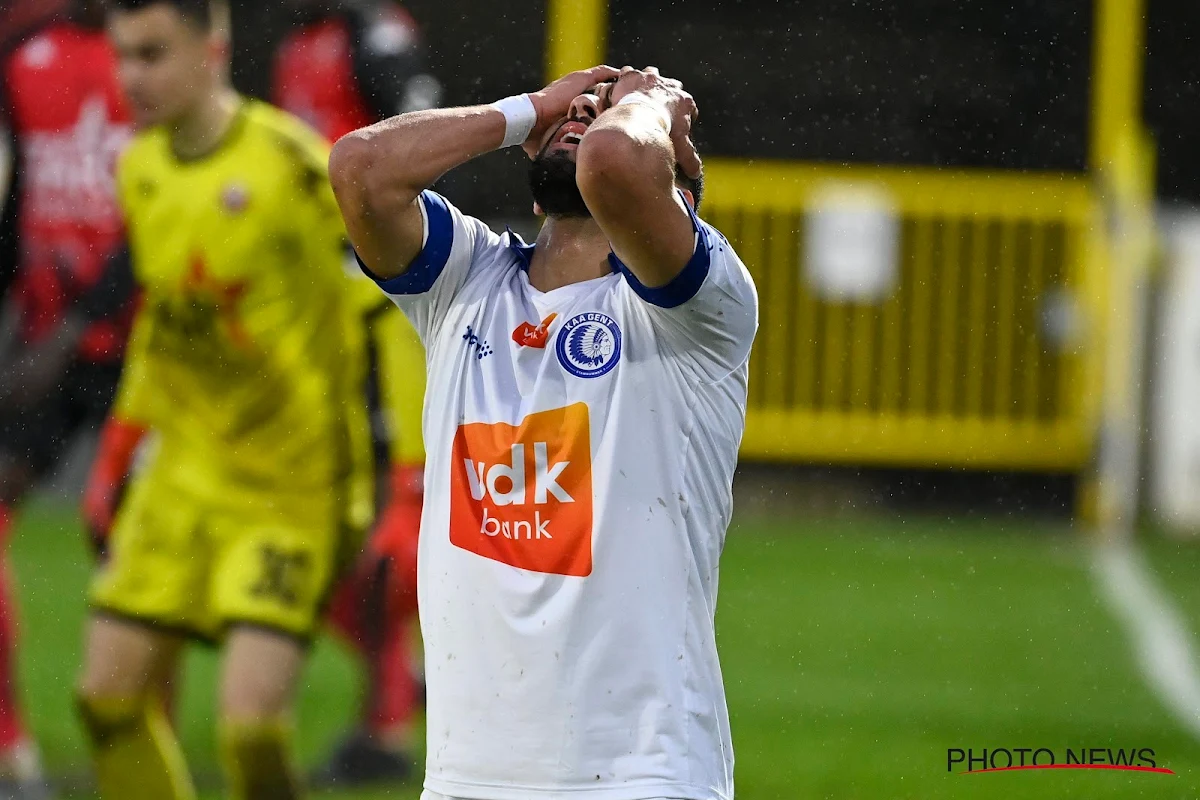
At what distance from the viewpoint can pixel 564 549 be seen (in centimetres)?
289

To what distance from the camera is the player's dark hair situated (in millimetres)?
4805

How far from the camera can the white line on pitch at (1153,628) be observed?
24.5ft

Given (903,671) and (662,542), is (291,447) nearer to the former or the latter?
(662,542)

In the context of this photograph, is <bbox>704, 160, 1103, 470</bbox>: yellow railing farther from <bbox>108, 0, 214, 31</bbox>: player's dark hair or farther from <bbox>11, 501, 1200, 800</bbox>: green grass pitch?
<bbox>108, 0, 214, 31</bbox>: player's dark hair

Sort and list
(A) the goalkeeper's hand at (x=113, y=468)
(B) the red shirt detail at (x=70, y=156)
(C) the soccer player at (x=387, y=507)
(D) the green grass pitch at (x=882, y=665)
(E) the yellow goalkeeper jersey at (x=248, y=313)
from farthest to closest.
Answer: (B) the red shirt detail at (x=70, y=156) < (D) the green grass pitch at (x=882, y=665) < (C) the soccer player at (x=387, y=507) < (A) the goalkeeper's hand at (x=113, y=468) < (E) the yellow goalkeeper jersey at (x=248, y=313)

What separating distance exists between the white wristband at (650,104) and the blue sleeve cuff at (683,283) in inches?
6.3

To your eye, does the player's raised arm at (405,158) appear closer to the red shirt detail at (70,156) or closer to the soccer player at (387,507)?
the soccer player at (387,507)

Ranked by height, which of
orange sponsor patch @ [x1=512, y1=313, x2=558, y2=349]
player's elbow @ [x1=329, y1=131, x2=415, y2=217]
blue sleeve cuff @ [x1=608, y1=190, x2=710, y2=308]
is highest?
player's elbow @ [x1=329, y1=131, x2=415, y2=217]

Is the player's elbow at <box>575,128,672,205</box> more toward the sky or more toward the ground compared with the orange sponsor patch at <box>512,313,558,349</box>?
more toward the sky

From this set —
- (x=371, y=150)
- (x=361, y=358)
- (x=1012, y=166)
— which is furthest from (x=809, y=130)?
(x=371, y=150)

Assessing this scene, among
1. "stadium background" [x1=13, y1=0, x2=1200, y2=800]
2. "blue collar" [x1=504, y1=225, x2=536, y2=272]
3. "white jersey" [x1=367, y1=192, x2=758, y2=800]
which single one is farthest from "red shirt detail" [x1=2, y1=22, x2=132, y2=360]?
"white jersey" [x1=367, y1=192, x2=758, y2=800]

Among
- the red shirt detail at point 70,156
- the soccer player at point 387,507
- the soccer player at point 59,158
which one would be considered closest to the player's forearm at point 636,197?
the soccer player at point 387,507

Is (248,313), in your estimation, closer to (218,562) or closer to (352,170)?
(218,562)

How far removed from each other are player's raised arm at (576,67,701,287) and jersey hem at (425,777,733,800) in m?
0.70
